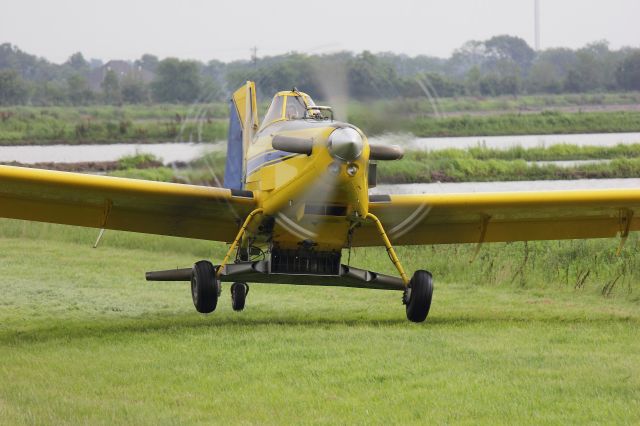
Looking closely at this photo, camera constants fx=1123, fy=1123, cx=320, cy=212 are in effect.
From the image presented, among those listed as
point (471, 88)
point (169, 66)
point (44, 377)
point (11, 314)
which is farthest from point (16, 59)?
point (44, 377)

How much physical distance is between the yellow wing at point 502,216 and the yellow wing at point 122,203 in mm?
1763

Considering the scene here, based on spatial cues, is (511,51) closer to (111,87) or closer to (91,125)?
(111,87)

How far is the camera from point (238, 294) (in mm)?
14547

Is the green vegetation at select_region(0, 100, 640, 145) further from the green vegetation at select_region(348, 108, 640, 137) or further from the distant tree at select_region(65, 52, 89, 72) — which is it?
the distant tree at select_region(65, 52, 89, 72)

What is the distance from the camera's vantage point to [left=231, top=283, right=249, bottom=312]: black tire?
14539mm

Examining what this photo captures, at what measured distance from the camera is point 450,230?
15.1 m

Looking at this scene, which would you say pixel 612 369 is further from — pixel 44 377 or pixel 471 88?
pixel 471 88

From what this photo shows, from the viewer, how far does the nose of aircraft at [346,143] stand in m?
11.1

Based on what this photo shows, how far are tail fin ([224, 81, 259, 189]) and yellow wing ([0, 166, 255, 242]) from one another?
79 centimetres

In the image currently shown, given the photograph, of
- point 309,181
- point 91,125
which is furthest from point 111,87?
point 309,181

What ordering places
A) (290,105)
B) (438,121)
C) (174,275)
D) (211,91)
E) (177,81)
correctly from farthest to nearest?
(438,121)
(177,81)
(211,91)
(174,275)
(290,105)

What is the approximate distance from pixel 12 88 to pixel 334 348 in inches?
2013

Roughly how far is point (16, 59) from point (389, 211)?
192 ft

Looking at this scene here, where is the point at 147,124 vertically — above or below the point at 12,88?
below
